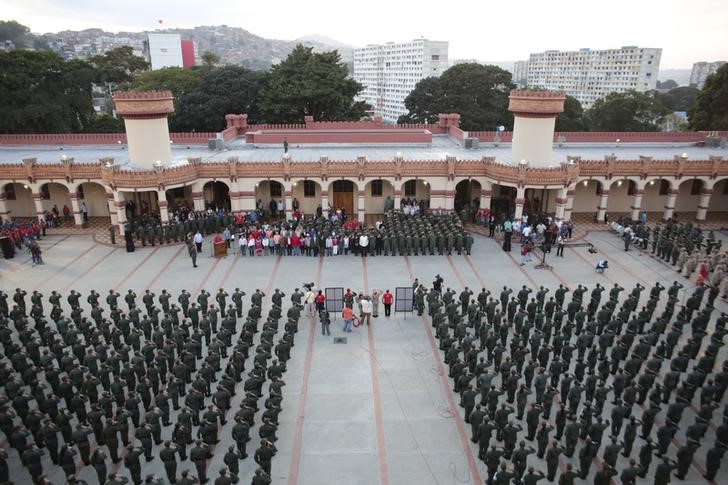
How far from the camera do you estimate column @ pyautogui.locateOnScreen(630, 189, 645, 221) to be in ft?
108

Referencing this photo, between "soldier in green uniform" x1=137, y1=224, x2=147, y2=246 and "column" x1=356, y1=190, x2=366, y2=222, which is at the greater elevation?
"column" x1=356, y1=190, x2=366, y2=222

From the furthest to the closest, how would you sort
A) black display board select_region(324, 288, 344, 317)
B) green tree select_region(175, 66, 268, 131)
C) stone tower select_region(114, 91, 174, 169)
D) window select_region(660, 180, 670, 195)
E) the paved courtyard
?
green tree select_region(175, 66, 268, 131)
window select_region(660, 180, 670, 195)
stone tower select_region(114, 91, 174, 169)
black display board select_region(324, 288, 344, 317)
the paved courtyard

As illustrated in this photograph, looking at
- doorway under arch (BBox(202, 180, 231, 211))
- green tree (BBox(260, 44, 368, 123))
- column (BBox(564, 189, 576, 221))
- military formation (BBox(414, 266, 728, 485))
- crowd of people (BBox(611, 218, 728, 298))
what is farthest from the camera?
green tree (BBox(260, 44, 368, 123))

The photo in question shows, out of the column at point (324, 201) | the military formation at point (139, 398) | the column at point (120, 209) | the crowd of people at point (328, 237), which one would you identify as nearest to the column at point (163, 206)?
the crowd of people at point (328, 237)

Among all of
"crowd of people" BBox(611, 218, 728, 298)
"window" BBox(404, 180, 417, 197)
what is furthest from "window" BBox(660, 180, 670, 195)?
"window" BBox(404, 180, 417, 197)

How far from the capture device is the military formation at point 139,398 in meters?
12.2

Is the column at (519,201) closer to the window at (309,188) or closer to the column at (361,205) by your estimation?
the column at (361,205)

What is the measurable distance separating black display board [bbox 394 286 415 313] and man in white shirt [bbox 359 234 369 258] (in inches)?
263

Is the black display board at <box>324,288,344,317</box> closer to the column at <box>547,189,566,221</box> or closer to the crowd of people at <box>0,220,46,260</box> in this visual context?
the crowd of people at <box>0,220,46,260</box>

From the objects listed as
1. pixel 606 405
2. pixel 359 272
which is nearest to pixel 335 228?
pixel 359 272

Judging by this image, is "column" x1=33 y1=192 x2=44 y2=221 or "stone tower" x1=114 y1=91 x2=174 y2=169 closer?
"stone tower" x1=114 y1=91 x2=174 y2=169

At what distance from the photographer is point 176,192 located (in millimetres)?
33781

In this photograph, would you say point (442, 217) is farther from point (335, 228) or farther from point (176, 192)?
point (176, 192)

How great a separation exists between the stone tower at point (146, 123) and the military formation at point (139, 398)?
12.9 metres
